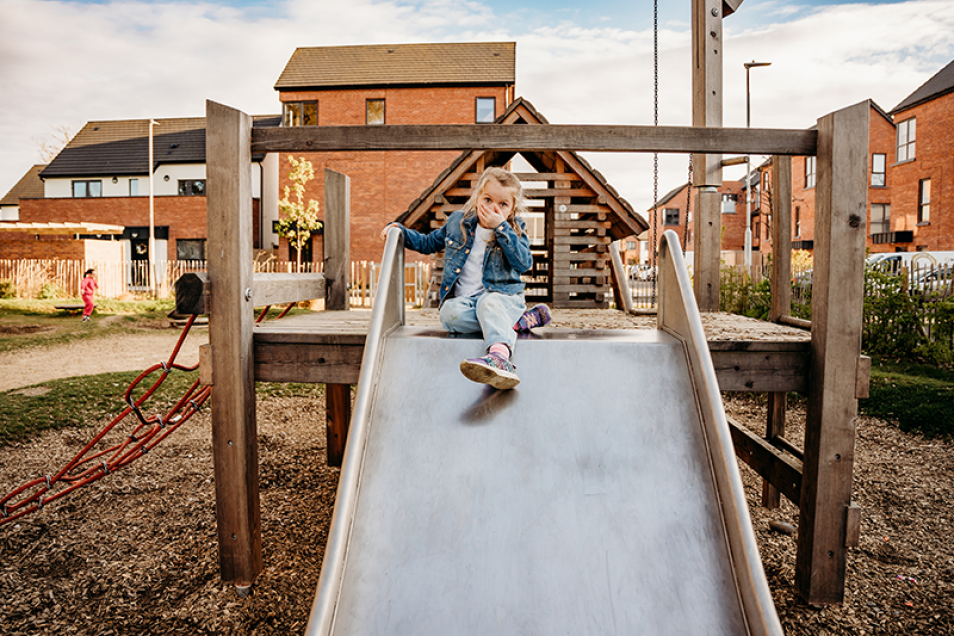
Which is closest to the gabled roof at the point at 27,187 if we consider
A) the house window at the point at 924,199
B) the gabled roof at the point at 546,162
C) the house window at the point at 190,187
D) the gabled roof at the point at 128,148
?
the gabled roof at the point at 128,148

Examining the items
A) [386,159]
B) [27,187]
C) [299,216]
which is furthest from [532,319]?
[27,187]

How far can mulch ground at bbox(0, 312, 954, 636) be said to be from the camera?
3.01 m

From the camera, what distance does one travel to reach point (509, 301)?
3162 millimetres

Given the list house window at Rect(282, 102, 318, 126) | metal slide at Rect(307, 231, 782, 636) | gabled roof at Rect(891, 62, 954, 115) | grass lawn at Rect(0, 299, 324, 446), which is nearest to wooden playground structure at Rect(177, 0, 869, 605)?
metal slide at Rect(307, 231, 782, 636)

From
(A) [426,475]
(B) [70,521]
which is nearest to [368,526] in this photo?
(A) [426,475]

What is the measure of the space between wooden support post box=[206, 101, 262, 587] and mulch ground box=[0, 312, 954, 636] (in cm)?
40

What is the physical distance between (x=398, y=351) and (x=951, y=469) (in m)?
5.88

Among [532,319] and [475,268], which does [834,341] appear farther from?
[475,268]

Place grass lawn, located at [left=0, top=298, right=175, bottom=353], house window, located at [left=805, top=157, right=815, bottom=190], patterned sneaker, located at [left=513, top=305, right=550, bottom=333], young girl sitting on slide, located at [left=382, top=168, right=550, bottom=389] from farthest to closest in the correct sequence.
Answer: house window, located at [left=805, top=157, right=815, bottom=190]
grass lawn, located at [left=0, top=298, right=175, bottom=353]
patterned sneaker, located at [left=513, top=305, right=550, bottom=333]
young girl sitting on slide, located at [left=382, top=168, right=550, bottom=389]

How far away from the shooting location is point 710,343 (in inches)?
116

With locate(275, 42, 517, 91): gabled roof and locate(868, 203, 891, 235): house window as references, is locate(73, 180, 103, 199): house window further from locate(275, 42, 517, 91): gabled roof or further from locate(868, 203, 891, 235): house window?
locate(868, 203, 891, 235): house window

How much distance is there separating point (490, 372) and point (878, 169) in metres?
38.5

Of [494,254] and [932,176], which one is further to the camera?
[932,176]

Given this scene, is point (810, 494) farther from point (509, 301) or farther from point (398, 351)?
point (398, 351)
